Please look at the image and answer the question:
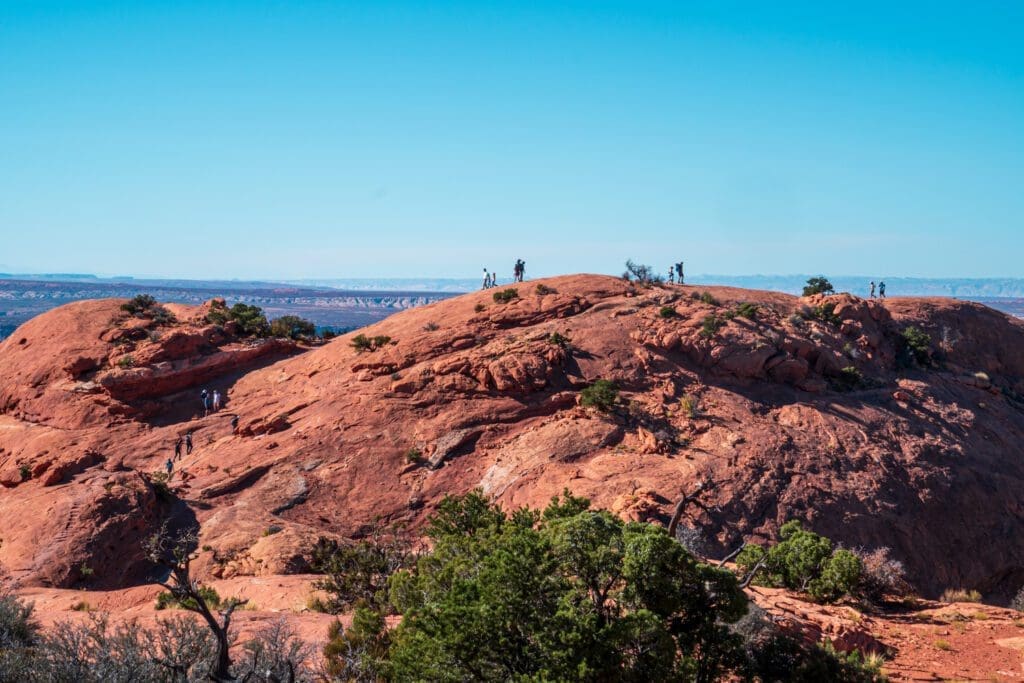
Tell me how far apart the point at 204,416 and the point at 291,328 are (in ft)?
28.0

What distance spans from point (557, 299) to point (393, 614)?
19790mm

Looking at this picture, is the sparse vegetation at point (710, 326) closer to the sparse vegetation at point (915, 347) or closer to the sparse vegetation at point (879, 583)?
the sparse vegetation at point (915, 347)

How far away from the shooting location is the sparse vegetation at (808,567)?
14266mm

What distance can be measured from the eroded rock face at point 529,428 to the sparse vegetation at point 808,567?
5.03 m

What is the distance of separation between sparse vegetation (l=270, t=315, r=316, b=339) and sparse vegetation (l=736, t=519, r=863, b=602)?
27220 millimetres

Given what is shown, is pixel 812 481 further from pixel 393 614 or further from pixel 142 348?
pixel 142 348

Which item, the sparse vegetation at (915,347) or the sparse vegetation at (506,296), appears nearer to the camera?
the sparse vegetation at (506,296)

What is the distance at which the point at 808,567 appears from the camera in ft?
49.0

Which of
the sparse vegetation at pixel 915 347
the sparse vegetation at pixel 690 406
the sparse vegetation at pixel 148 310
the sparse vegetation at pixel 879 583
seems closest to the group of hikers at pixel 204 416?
the sparse vegetation at pixel 148 310

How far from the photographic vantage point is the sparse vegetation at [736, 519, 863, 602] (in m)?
14.3

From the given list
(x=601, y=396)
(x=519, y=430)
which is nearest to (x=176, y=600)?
(x=519, y=430)

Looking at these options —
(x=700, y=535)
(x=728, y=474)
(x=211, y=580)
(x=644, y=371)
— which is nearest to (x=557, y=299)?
(x=644, y=371)

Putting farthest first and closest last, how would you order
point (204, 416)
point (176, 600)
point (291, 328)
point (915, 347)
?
1. point (291, 328)
2. point (915, 347)
3. point (204, 416)
4. point (176, 600)

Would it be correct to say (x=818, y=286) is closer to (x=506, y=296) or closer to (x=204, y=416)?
(x=506, y=296)
